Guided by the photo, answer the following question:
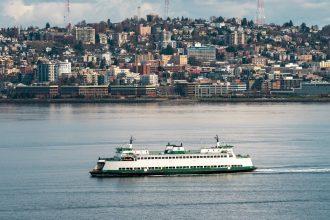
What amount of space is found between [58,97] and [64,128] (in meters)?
42.4

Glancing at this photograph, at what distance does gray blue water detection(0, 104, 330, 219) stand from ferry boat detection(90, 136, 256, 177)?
370 mm

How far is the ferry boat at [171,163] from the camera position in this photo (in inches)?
1326

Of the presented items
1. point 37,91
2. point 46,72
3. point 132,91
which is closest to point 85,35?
point 46,72

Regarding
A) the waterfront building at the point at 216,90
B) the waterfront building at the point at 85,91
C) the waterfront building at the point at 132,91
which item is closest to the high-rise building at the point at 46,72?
the waterfront building at the point at 85,91

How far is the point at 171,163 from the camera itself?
33.8 m

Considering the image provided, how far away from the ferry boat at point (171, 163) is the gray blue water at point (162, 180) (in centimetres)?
37

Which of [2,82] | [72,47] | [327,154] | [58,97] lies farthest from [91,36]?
Answer: [327,154]

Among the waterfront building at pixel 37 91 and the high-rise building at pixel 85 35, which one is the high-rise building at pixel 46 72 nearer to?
the waterfront building at pixel 37 91

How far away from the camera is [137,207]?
28.9 m

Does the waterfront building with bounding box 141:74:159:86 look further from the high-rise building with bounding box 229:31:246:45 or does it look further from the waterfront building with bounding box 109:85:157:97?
the high-rise building with bounding box 229:31:246:45

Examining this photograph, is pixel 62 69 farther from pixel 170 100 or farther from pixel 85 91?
pixel 170 100

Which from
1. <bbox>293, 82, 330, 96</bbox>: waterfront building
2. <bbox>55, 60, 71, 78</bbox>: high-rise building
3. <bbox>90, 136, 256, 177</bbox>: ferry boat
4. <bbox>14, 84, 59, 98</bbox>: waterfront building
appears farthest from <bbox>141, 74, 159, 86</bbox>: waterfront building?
<bbox>90, 136, 256, 177</bbox>: ferry boat

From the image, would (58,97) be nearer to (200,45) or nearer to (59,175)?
(200,45)

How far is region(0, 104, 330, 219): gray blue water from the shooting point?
2834 centimetres
